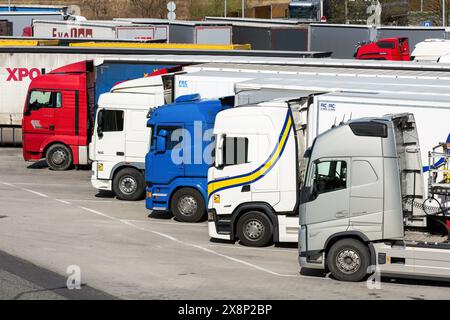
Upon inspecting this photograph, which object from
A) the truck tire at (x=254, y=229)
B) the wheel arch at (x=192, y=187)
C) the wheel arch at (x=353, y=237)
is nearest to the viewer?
the wheel arch at (x=353, y=237)

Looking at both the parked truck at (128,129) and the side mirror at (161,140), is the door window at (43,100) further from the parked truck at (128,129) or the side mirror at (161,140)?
the side mirror at (161,140)

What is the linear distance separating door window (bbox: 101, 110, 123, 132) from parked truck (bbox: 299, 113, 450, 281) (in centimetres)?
908

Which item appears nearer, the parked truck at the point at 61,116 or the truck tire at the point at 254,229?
the truck tire at the point at 254,229

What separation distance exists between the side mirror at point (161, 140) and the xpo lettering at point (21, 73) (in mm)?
12306

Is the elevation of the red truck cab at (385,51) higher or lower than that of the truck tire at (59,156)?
higher

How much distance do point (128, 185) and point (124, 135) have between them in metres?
1.39

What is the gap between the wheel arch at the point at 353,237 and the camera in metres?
16.3

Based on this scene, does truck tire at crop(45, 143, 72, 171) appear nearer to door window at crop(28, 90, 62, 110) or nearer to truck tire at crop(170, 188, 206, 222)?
door window at crop(28, 90, 62, 110)

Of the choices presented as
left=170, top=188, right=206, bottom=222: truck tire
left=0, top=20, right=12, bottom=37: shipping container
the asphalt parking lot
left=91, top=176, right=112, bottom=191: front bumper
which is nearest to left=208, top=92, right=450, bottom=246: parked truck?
the asphalt parking lot

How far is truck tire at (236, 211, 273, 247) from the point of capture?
19.8m

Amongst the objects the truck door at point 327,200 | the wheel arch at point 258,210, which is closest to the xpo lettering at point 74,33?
the wheel arch at point 258,210

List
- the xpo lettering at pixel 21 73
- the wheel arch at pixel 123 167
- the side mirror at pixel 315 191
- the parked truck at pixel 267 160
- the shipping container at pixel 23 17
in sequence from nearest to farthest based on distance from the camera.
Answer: the side mirror at pixel 315 191 → the parked truck at pixel 267 160 → the wheel arch at pixel 123 167 → the xpo lettering at pixel 21 73 → the shipping container at pixel 23 17
